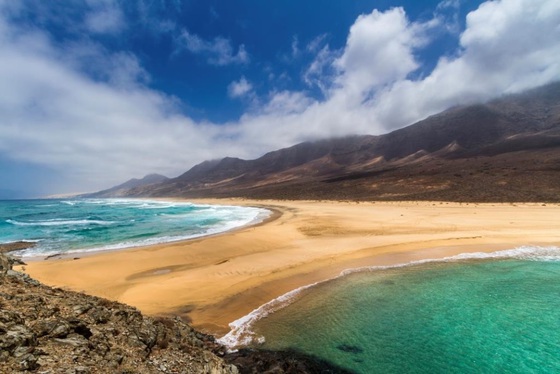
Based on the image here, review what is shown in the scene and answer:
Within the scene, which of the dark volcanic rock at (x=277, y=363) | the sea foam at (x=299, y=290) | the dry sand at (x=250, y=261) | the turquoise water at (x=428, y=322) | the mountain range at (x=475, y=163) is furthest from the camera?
the mountain range at (x=475, y=163)

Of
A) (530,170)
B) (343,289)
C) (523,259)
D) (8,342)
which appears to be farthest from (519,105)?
(8,342)

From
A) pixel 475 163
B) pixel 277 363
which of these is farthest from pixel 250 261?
pixel 475 163

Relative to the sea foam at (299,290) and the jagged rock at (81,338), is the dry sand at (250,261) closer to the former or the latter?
the sea foam at (299,290)

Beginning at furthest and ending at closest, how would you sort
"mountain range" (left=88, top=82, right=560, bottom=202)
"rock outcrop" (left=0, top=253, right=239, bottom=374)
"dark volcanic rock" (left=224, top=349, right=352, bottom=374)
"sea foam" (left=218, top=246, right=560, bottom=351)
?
1. "mountain range" (left=88, top=82, right=560, bottom=202)
2. "sea foam" (left=218, top=246, right=560, bottom=351)
3. "dark volcanic rock" (left=224, top=349, right=352, bottom=374)
4. "rock outcrop" (left=0, top=253, right=239, bottom=374)

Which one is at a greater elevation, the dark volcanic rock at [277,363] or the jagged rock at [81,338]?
the jagged rock at [81,338]

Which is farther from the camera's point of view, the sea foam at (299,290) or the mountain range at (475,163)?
the mountain range at (475,163)

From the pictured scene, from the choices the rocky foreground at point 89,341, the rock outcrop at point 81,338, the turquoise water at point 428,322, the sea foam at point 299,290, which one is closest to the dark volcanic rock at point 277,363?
the rocky foreground at point 89,341

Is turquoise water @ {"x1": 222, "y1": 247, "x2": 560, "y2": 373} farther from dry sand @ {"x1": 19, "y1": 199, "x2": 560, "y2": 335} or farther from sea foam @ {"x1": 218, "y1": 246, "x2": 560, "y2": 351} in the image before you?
dry sand @ {"x1": 19, "y1": 199, "x2": 560, "y2": 335}

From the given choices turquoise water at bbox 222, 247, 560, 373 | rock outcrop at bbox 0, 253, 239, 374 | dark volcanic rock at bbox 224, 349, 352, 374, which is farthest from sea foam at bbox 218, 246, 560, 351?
rock outcrop at bbox 0, 253, 239, 374
